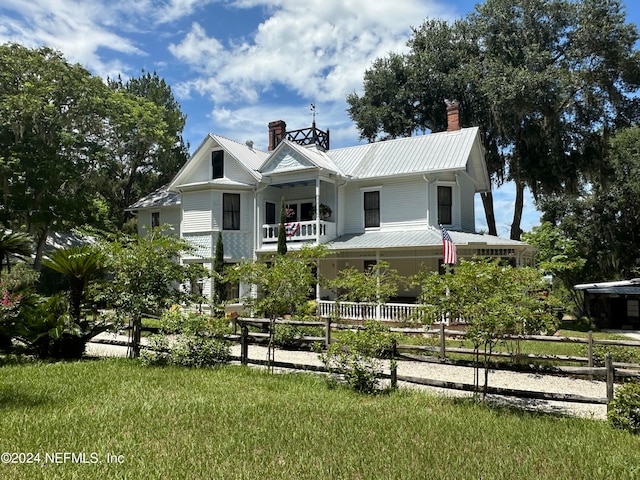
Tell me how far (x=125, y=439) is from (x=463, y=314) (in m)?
5.26

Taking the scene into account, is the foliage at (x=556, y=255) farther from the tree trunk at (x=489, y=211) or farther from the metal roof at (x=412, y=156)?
the metal roof at (x=412, y=156)

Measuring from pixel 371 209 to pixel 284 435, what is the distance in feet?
57.6

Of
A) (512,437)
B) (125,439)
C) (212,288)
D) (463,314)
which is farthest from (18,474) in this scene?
(212,288)

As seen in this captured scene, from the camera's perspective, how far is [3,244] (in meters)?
11.2

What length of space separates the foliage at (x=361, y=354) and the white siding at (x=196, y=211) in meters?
15.9

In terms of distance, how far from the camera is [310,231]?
22125mm

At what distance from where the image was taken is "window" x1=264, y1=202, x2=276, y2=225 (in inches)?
944

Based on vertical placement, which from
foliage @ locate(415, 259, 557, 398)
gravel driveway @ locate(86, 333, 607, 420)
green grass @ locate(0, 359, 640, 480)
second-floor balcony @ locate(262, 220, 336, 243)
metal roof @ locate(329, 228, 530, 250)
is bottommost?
gravel driveway @ locate(86, 333, 607, 420)

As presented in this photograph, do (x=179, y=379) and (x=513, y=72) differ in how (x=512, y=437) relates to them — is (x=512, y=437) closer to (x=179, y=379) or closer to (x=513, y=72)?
(x=179, y=379)

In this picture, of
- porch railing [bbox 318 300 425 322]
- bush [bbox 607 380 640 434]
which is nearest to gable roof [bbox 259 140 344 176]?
porch railing [bbox 318 300 425 322]

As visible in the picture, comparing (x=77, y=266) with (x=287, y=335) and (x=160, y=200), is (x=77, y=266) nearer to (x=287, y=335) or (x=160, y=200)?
(x=287, y=335)

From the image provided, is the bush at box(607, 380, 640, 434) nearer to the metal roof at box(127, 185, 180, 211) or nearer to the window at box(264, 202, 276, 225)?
the window at box(264, 202, 276, 225)

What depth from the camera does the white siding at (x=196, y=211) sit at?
23.5 metres

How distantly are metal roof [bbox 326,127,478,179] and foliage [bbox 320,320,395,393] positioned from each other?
13.5m
